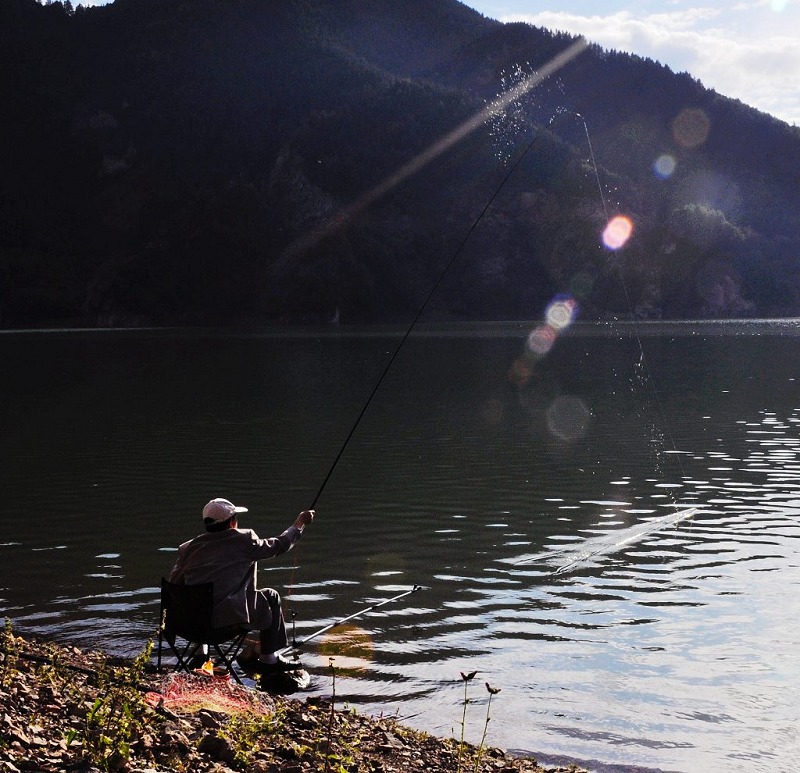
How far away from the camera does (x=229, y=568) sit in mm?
8586

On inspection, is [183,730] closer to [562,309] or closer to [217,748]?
[217,748]

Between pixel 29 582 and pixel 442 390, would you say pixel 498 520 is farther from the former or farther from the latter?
pixel 442 390

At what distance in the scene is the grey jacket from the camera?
8477 millimetres

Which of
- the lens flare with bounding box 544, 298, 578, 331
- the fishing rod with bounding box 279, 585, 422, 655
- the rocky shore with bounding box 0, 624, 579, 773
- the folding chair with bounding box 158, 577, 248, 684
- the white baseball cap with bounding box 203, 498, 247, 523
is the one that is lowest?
the fishing rod with bounding box 279, 585, 422, 655

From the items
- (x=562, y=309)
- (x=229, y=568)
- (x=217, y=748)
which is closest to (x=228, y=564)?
(x=229, y=568)

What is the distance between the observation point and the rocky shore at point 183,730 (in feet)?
19.6

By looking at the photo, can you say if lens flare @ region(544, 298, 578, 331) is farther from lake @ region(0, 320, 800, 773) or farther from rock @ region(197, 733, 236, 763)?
rock @ region(197, 733, 236, 763)

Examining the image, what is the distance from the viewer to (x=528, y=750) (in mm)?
7922

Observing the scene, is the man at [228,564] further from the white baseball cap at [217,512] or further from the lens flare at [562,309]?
the lens flare at [562,309]

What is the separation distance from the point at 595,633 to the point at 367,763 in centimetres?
478

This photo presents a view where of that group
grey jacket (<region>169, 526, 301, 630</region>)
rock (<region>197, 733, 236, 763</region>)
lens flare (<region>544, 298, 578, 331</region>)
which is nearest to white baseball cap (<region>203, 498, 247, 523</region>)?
grey jacket (<region>169, 526, 301, 630</region>)

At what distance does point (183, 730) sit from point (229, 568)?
6.55 feet

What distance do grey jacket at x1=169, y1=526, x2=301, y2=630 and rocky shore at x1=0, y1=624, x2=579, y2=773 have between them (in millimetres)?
534

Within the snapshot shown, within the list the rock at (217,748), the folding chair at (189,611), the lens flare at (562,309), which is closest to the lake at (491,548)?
the folding chair at (189,611)
